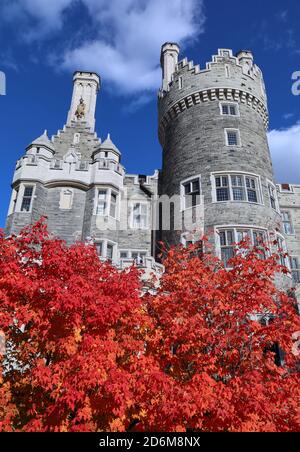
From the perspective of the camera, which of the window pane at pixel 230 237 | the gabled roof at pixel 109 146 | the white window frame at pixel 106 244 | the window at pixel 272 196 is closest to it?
the window pane at pixel 230 237

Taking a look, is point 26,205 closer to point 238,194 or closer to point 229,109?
point 238,194

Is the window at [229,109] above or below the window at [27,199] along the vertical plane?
above

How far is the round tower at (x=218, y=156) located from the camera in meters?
20.8

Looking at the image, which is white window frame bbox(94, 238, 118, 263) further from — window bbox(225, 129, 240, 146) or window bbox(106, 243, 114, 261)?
window bbox(225, 129, 240, 146)

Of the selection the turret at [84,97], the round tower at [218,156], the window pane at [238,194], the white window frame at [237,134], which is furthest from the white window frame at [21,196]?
the white window frame at [237,134]

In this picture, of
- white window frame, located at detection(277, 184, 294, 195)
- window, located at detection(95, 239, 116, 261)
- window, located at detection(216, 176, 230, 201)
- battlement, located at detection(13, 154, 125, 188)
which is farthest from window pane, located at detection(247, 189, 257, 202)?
window, located at detection(95, 239, 116, 261)

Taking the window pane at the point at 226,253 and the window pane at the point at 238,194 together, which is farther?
the window pane at the point at 238,194

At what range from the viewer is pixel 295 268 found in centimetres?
2491

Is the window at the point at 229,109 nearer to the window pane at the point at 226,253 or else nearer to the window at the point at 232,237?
the window at the point at 232,237

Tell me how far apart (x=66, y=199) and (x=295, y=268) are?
17924 mm

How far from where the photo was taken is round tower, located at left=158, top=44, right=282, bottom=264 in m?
20.8

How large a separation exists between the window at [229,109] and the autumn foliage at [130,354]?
52.5ft

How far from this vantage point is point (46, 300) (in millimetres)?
9617
